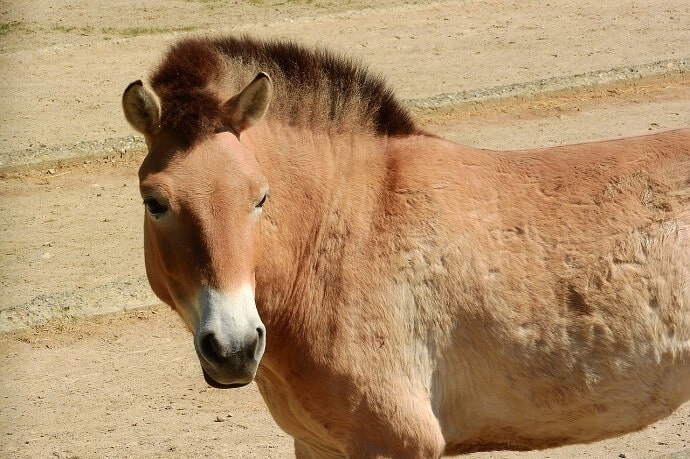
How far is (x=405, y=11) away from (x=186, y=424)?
8997 millimetres

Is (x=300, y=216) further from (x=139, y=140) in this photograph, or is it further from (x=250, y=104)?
(x=139, y=140)

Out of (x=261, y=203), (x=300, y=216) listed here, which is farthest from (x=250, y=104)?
(x=300, y=216)

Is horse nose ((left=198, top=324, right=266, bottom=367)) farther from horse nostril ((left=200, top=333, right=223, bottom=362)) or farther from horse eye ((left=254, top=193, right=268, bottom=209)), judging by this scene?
horse eye ((left=254, top=193, right=268, bottom=209))

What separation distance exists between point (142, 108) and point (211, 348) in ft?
3.77

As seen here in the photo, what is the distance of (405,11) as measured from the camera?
1439 cm

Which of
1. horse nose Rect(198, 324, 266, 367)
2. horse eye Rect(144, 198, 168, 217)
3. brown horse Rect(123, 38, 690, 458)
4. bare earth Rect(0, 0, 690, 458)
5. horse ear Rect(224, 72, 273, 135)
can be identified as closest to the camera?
horse nose Rect(198, 324, 266, 367)

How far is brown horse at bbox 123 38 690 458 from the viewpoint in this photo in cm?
453

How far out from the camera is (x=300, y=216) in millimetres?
4688

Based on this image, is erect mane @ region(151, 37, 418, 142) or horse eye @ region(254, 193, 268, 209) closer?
horse eye @ region(254, 193, 268, 209)

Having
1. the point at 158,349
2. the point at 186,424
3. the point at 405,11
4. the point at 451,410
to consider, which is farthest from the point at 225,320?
the point at 405,11

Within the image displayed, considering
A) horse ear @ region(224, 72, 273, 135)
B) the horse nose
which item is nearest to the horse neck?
horse ear @ region(224, 72, 273, 135)

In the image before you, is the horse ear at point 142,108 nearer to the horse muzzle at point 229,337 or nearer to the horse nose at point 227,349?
the horse muzzle at point 229,337

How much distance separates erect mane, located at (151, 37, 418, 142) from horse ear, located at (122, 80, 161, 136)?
2.1 inches

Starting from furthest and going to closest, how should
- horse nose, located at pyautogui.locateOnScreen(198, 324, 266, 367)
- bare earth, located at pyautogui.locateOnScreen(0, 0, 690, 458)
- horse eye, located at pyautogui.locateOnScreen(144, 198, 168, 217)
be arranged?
bare earth, located at pyautogui.locateOnScreen(0, 0, 690, 458) < horse eye, located at pyautogui.locateOnScreen(144, 198, 168, 217) < horse nose, located at pyautogui.locateOnScreen(198, 324, 266, 367)
